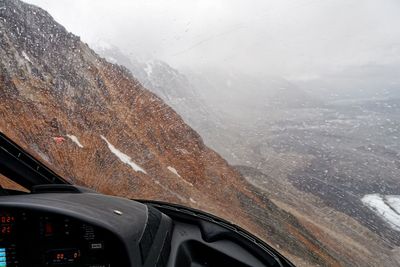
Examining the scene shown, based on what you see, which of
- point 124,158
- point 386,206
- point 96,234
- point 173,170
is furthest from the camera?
point 386,206

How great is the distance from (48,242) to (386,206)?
567ft

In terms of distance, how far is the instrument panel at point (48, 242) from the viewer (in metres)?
3.26

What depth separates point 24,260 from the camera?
3.27 meters

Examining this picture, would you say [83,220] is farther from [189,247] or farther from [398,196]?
[398,196]

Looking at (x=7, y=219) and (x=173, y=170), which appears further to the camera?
(x=173, y=170)

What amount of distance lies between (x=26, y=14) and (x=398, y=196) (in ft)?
575

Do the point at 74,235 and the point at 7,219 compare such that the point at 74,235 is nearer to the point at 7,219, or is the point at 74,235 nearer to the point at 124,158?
the point at 7,219

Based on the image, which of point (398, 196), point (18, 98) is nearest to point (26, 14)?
point (18, 98)

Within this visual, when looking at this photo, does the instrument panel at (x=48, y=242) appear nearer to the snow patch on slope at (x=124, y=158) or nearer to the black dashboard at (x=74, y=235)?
the black dashboard at (x=74, y=235)

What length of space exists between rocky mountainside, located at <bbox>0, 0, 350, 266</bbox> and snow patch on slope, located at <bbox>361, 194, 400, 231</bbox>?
104300 mm

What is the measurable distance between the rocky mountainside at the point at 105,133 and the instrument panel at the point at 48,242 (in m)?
18.3

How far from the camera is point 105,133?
1289 inches

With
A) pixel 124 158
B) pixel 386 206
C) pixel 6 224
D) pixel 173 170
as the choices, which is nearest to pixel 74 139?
pixel 124 158

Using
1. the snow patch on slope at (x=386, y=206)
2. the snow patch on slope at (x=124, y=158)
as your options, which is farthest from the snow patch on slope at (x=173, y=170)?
the snow patch on slope at (x=386, y=206)
